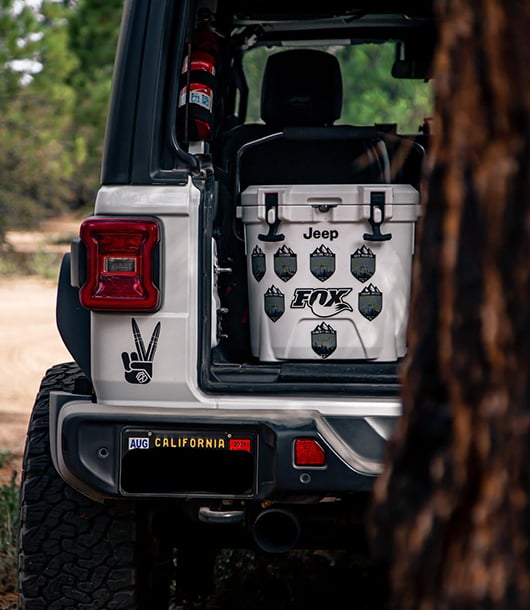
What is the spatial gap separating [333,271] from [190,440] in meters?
0.76

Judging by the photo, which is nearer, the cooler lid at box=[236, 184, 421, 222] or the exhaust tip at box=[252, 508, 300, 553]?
the exhaust tip at box=[252, 508, 300, 553]

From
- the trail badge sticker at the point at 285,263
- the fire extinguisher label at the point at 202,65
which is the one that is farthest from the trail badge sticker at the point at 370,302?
the fire extinguisher label at the point at 202,65

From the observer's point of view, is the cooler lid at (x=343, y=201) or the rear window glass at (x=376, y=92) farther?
the rear window glass at (x=376, y=92)

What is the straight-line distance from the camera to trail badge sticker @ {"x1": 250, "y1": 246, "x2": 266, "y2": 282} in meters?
3.62

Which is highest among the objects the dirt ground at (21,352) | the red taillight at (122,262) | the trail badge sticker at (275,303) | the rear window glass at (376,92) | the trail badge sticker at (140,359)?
the rear window glass at (376,92)

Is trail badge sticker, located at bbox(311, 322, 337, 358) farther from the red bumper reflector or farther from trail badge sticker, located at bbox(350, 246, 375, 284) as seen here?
the red bumper reflector

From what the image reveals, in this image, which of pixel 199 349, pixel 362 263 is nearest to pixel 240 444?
pixel 199 349

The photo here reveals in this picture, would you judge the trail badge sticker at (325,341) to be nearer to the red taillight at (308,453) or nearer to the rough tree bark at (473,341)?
the red taillight at (308,453)

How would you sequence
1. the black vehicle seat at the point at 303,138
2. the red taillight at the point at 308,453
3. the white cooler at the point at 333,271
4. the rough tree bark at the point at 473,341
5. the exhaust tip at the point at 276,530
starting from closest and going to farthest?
the rough tree bark at the point at 473,341
the red taillight at the point at 308,453
the exhaust tip at the point at 276,530
the white cooler at the point at 333,271
the black vehicle seat at the point at 303,138

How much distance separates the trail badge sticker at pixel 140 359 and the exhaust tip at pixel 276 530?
1.57 ft

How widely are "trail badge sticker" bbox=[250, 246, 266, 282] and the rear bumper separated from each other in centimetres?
63

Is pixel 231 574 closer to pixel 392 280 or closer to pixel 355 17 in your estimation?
pixel 392 280

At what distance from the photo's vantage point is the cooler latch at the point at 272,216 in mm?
3564

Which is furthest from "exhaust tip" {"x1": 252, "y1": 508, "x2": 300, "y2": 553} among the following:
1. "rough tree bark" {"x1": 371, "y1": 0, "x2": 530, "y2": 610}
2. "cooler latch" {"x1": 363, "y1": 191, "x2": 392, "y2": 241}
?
"rough tree bark" {"x1": 371, "y1": 0, "x2": 530, "y2": 610}
